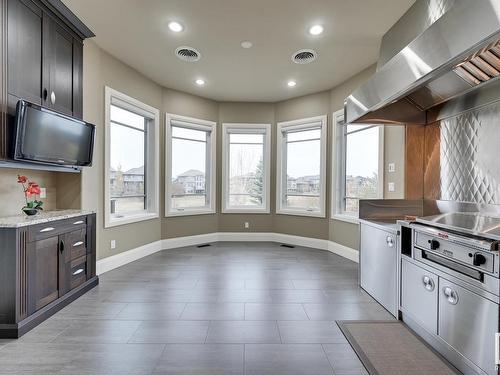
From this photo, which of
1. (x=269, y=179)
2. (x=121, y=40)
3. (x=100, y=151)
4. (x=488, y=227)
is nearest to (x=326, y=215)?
(x=269, y=179)

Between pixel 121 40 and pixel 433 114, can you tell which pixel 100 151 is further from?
pixel 433 114

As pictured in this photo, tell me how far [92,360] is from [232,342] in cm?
98

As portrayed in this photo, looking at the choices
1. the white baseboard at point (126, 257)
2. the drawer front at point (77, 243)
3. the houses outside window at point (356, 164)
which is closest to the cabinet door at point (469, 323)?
the houses outside window at point (356, 164)

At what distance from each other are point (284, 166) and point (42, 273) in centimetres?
438

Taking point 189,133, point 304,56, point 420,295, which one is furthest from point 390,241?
point 189,133

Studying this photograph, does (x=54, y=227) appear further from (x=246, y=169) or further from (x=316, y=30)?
(x=246, y=169)

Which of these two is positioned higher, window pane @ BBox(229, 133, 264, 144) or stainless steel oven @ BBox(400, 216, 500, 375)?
window pane @ BBox(229, 133, 264, 144)

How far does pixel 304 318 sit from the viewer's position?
8.46 ft

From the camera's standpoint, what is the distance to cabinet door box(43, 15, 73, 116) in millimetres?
2820

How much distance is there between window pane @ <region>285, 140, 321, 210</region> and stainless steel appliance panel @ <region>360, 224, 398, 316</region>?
7.21ft

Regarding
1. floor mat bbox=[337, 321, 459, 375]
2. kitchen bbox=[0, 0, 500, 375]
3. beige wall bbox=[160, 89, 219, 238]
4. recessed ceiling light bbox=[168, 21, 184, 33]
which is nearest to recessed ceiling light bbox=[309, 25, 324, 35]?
kitchen bbox=[0, 0, 500, 375]

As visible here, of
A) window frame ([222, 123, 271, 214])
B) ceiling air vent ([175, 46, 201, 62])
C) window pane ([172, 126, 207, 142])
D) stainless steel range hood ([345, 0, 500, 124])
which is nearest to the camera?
stainless steel range hood ([345, 0, 500, 124])

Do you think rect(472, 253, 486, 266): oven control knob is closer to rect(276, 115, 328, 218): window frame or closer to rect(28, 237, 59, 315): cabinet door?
rect(28, 237, 59, 315): cabinet door

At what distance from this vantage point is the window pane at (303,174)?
5.47m
